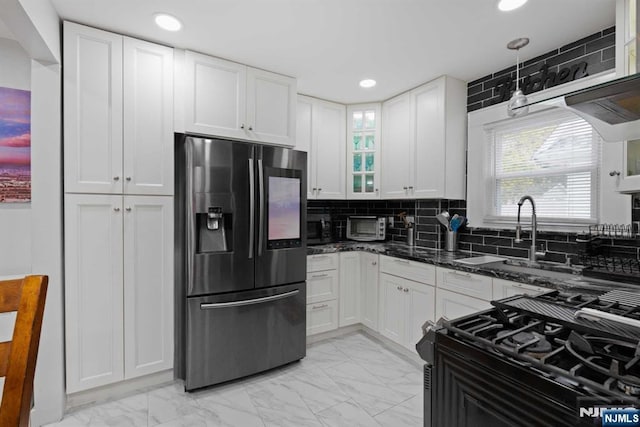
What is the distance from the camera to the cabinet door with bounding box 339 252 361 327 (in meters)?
3.14

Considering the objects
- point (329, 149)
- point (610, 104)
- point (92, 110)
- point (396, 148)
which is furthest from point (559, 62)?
point (92, 110)

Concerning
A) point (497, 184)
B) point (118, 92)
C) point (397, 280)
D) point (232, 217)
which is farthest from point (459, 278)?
point (118, 92)

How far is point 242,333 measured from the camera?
233 centimetres

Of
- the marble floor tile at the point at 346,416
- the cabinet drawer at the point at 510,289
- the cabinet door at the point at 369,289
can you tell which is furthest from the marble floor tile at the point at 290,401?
the cabinet drawer at the point at 510,289

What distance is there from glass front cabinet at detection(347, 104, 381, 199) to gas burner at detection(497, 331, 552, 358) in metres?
2.61

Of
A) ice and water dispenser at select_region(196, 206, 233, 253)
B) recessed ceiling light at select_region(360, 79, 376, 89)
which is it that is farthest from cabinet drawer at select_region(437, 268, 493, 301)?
recessed ceiling light at select_region(360, 79, 376, 89)

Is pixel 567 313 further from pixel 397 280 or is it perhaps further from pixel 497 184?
pixel 497 184

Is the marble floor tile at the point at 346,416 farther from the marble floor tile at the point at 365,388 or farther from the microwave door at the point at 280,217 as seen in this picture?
the microwave door at the point at 280,217

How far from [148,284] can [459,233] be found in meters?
2.65

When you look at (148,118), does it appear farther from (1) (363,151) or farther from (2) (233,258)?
(1) (363,151)

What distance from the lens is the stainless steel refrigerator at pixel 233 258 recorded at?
7.14 feet

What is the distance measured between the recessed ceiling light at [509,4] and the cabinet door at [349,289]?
2217mm

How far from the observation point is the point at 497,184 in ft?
9.12

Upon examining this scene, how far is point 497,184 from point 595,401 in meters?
2.51
